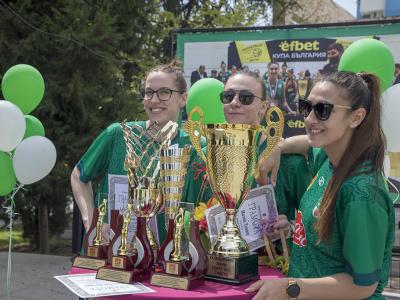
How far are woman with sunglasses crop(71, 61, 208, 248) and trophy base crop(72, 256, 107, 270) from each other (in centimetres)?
52

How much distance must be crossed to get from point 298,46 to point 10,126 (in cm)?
345

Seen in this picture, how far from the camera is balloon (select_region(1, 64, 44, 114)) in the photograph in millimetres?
4195

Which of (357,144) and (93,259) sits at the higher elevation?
(357,144)

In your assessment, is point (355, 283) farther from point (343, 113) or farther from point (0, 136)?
point (0, 136)

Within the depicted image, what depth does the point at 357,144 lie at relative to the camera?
1.74 m

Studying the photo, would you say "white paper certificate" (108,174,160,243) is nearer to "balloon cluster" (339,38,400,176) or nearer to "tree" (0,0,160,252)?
"balloon cluster" (339,38,400,176)

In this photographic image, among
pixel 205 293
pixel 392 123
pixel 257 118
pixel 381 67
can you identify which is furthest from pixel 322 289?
pixel 381 67

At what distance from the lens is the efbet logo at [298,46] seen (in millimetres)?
5922

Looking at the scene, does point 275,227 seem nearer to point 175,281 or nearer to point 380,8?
point 175,281

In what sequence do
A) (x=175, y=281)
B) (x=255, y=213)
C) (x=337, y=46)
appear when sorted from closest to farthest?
(x=175, y=281) → (x=255, y=213) → (x=337, y=46)

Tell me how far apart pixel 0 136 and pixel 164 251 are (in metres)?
2.59

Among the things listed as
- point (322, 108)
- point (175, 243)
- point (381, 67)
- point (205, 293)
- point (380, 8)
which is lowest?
point (205, 293)

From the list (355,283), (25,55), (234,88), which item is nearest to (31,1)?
(25,55)

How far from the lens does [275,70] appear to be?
240 inches
